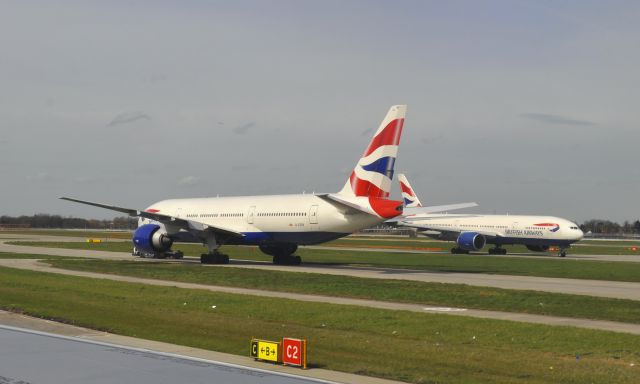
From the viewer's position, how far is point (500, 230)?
7219cm

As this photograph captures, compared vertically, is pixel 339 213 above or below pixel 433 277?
above

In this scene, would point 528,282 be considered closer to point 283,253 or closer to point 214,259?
point 283,253

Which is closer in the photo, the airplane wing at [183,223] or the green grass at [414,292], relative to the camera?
the green grass at [414,292]

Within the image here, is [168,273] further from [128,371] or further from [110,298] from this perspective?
[128,371]

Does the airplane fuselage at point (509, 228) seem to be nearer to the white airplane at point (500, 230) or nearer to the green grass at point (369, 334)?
the white airplane at point (500, 230)

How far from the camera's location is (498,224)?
72.6 metres

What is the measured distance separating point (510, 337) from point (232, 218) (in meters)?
32.5

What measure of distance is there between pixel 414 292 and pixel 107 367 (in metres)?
16.1

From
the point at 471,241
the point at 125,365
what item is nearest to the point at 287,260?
the point at 471,241

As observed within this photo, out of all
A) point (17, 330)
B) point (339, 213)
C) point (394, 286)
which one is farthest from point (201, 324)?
point (339, 213)

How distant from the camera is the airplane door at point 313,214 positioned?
4181 cm

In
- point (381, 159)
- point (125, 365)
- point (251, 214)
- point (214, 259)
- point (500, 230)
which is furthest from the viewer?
point (500, 230)

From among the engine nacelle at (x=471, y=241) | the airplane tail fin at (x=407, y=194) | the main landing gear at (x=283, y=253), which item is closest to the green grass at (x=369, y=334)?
the main landing gear at (x=283, y=253)

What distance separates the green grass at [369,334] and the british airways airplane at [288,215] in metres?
15.7
